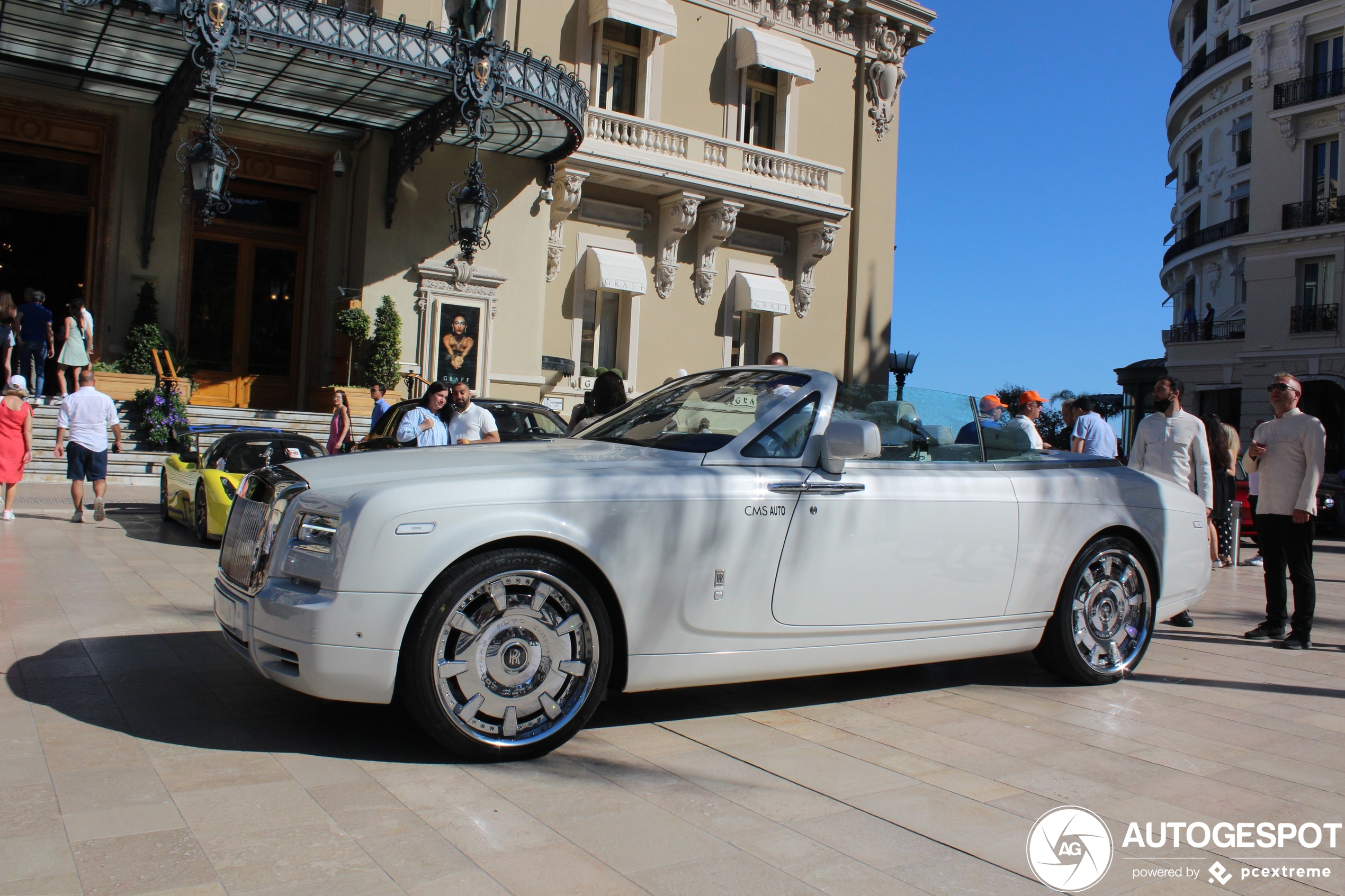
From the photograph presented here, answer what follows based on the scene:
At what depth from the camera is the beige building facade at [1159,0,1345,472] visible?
31516mm

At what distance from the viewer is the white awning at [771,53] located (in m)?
21.8

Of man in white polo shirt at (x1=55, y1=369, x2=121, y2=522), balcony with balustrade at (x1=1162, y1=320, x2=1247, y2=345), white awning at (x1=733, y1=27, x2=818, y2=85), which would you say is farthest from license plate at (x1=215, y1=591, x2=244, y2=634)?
balcony with balustrade at (x1=1162, y1=320, x2=1247, y2=345)

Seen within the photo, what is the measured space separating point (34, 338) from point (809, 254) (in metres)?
15.6

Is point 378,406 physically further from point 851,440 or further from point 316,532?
point 851,440

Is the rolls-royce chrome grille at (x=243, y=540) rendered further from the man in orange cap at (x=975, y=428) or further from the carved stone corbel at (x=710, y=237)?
the carved stone corbel at (x=710, y=237)

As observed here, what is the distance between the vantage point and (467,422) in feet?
29.7

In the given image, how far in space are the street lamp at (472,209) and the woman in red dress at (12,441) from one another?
6836mm

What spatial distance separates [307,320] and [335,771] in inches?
652

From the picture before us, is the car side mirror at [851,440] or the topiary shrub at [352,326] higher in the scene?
the topiary shrub at [352,326]

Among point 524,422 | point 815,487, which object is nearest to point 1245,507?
point 524,422

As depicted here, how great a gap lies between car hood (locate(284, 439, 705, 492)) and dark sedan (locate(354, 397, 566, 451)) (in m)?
6.83

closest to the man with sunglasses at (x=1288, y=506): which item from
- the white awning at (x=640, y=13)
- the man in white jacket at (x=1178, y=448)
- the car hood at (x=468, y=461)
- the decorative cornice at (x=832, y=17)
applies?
the man in white jacket at (x=1178, y=448)

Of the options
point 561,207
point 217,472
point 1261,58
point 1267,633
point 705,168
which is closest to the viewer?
point 1267,633

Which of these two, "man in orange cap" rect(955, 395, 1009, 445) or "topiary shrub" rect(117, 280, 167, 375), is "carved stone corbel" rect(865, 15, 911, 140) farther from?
"man in orange cap" rect(955, 395, 1009, 445)
